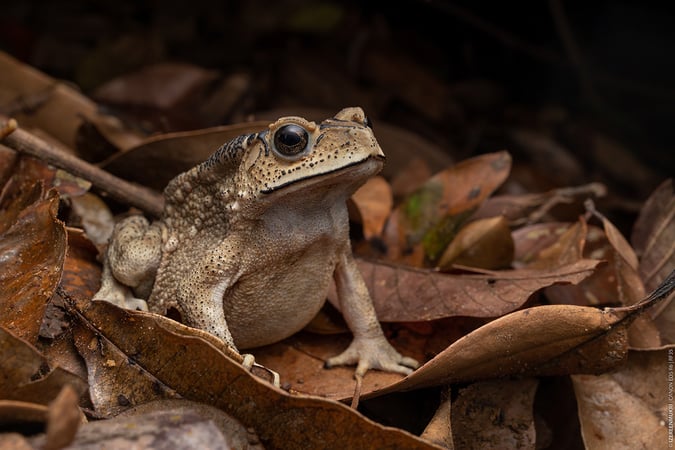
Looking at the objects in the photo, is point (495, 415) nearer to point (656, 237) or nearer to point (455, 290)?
point (455, 290)

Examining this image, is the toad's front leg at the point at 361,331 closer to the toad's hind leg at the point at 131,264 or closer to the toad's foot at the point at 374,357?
the toad's foot at the point at 374,357

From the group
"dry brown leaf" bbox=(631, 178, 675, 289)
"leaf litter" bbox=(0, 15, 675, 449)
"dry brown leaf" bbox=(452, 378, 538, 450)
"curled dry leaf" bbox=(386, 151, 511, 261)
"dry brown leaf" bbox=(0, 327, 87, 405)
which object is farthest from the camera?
"curled dry leaf" bbox=(386, 151, 511, 261)

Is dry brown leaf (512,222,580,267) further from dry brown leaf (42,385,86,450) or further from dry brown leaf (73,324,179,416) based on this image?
dry brown leaf (42,385,86,450)

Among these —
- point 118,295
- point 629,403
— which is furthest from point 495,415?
point 118,295

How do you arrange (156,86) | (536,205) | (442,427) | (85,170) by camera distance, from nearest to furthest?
(442,427), (85,170), (536,205), (156,86)

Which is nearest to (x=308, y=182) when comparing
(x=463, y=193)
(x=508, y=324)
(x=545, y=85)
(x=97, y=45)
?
(x=508, y=324)

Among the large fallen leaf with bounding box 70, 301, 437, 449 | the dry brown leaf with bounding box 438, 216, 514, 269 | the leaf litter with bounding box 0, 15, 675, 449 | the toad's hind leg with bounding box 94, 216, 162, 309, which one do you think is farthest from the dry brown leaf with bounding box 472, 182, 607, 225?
the large fallen leaf with bounding box 70, 301, 437, 449

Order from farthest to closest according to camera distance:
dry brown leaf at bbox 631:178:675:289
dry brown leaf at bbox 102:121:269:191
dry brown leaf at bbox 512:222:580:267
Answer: dry brown leaf at bbox 512:222:580:267 → dry brown leaf at bbox 102:121:269:191 → dry brown leaf at bbox 631:178:675:289

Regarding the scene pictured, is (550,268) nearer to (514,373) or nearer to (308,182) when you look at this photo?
(514,373)
